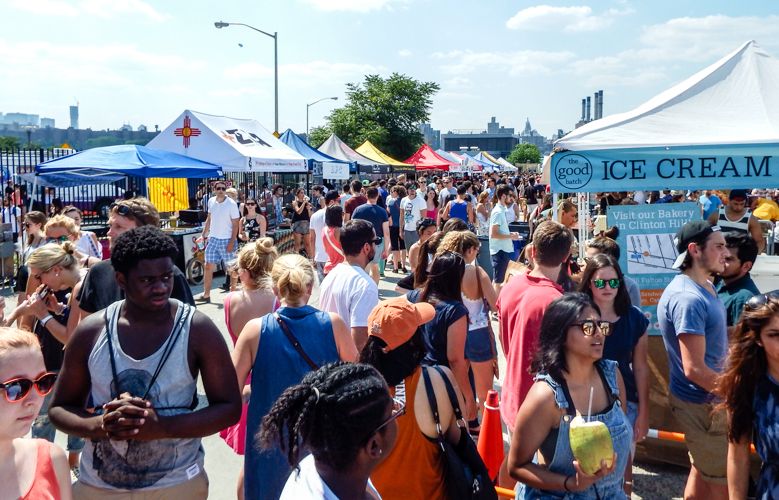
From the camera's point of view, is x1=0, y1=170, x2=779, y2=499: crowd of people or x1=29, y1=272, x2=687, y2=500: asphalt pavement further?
x1=29, y1=272, x2=687, y2=500: asphalt pavement

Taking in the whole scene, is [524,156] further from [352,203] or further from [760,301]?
[760,301]

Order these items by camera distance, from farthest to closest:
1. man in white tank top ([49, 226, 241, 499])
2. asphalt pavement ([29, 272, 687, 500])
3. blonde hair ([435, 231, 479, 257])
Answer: blonde hair ([435, 231, 479, 257]) → asphalt pavement ([29, 272, 687, 500]) → man in white tank top ([49, 226, 241, 499])

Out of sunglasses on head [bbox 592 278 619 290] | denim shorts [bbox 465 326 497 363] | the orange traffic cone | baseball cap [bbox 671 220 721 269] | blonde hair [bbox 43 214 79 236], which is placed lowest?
the orange traffic cone

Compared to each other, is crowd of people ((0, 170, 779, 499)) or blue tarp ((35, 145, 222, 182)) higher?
blue tarp ((35, 145, 222, 182))

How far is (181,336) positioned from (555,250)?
2.52 m

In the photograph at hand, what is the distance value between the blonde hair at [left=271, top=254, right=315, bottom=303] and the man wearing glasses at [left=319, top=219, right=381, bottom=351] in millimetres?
815

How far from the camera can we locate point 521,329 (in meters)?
3.93

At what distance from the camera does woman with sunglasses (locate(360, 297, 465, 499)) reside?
265 cm

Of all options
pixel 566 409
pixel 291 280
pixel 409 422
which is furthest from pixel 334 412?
pixel 291 280

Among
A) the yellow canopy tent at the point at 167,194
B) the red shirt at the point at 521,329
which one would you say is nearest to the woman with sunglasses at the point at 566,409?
the red shirt at the point at 521,329

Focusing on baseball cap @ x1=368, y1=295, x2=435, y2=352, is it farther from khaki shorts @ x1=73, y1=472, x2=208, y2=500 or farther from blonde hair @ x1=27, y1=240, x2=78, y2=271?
blonde hair @ x1=27, y1=240, x2=78, y2=271

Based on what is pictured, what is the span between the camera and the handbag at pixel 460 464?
259 cm

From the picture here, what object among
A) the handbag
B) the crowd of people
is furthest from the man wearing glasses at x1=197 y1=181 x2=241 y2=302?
the handbag

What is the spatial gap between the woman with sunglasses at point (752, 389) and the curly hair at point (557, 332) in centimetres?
62
